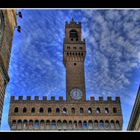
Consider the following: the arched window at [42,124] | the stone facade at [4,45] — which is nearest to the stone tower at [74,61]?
the arched window at [42,124]

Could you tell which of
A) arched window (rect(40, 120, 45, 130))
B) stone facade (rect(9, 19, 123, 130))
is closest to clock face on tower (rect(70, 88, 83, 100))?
stone facade (rect(9, 19, 123, 130))

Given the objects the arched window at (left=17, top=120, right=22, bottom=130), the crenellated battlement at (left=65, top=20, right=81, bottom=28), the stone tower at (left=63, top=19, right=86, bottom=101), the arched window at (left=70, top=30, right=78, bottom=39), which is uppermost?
the crenellated battlement at (left=65, top=20, right=81, bottom=28)

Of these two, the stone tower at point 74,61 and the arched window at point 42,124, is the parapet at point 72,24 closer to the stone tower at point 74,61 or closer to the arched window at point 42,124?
the stone tower at point 74,61

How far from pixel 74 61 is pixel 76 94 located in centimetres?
556

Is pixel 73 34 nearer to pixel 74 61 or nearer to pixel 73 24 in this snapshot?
pixel 73 24

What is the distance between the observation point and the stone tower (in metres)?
36.8

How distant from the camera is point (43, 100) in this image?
114ft

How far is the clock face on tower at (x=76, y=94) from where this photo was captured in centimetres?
3615

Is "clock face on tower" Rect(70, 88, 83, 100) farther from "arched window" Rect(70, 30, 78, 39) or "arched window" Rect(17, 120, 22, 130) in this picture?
"arched window" Rect(70, 30, 78, 39)

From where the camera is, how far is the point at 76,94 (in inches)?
1436

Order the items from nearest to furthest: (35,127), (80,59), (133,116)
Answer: (133,116) < (35,127) < (80,59)
